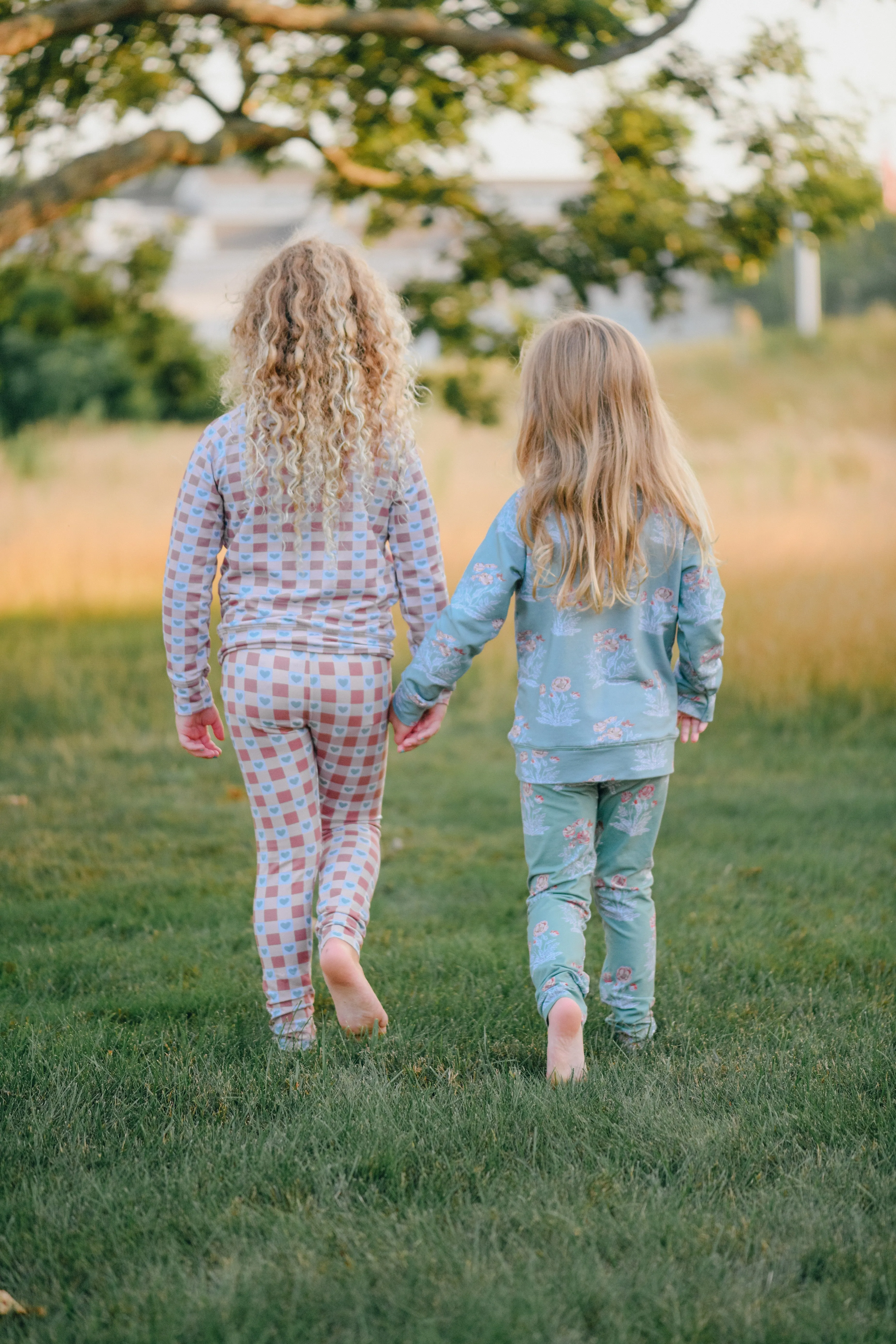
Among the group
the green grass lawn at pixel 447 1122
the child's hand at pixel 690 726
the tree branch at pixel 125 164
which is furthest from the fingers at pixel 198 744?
the tree branch at pixel 125 164

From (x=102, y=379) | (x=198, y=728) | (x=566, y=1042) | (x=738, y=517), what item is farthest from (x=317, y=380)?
(x=102, y=379)

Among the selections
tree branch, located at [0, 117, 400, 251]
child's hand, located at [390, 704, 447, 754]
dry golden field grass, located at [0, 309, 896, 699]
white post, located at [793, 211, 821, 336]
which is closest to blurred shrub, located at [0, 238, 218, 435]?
dry golden field grass, located at [0, 309, 896, 699]

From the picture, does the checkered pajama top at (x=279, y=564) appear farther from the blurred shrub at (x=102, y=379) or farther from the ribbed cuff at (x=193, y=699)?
the blurred shrub at (x=102, y=379)

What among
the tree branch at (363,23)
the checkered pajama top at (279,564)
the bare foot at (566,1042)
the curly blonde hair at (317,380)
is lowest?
the bare foot at (566,1042)

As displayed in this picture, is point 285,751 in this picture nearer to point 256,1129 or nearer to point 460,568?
point 256,1129

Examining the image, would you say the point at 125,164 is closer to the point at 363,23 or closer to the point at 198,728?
the point at 363,23

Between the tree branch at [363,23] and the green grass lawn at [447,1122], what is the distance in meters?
4.00

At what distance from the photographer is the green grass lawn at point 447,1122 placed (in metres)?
2.07

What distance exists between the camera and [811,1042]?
3.14 m

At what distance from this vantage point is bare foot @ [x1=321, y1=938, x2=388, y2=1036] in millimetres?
2967

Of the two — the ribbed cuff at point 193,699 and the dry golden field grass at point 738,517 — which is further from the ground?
the ribbed cuff at point 193,699

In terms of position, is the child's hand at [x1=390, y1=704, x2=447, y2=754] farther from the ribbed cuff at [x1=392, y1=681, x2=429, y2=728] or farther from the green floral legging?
the green floral legging

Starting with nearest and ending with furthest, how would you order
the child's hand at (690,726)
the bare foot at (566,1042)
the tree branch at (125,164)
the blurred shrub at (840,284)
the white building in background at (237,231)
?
the bare foot at (566,1042), the child's hand at (690,726), the tree branch at (125,164), the white building in background at (237,231), the blurred shrub at (840,284)

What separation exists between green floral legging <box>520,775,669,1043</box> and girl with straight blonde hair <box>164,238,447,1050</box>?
1.44ft
